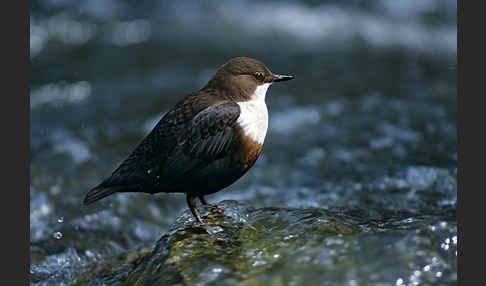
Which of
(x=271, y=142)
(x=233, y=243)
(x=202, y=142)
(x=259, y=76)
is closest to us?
(x=233, y=243)

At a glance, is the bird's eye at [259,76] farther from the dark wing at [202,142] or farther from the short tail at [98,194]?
the short tail at [98,194]

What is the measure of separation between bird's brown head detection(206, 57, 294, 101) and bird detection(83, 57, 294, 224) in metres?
0.08

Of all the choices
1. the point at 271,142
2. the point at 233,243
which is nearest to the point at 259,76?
the point at 233,243

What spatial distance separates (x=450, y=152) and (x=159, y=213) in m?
3.37

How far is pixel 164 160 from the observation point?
11.7 feet

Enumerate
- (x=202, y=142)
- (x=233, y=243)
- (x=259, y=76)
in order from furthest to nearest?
(x=259, y=76), (x=202, y=142), (x=233, y=243)

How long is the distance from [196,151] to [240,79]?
643 mm

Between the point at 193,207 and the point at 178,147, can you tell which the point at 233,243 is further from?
the point at 178,147

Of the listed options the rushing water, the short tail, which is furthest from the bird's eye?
the short tail

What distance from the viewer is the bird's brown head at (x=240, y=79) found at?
3.75 meters

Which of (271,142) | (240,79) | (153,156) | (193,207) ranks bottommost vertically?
(271,142)

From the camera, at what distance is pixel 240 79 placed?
379cm

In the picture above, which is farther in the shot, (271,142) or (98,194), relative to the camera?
(271,142)

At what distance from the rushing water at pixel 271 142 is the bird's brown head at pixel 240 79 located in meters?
0.78
